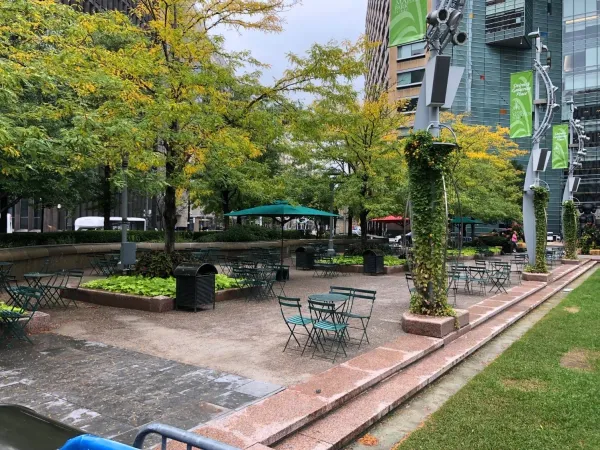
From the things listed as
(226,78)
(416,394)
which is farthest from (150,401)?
(226,78)

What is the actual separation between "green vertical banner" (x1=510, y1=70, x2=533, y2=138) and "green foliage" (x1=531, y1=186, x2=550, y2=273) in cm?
235

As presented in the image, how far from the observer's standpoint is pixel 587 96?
62.4m

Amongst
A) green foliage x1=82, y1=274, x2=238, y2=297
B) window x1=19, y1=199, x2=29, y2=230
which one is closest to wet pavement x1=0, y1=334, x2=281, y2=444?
green foliage x1=82, y1=274, x2=238, y2=297

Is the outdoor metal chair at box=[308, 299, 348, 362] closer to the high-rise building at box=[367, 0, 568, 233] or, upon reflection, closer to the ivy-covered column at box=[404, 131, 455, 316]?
the ivy-covered column at box=[404, 131, 455, 316]

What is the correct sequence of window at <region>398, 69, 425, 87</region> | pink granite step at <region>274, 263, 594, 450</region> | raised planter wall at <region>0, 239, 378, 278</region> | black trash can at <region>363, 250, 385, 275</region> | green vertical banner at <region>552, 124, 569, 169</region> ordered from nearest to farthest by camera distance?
pink granite step at <region>274, 263, 594, 450</region> → raised planter wall at <region>0, 239, 378, 278</region> → black trash can at <region>363, 250, 385, 275</region> → green vertical banner at <region>552, 124, 569, 169</region> → window at <region>398, 69, 425, 87</region>

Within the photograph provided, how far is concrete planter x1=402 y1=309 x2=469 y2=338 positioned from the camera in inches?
309

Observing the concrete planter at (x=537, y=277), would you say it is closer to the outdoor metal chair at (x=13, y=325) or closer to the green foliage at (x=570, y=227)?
the green foliage at (x=570, y=227)

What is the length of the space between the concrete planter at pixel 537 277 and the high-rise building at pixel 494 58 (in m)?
52.6

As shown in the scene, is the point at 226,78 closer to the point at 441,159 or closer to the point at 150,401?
the point at 441,159

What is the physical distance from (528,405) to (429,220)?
12.9ft

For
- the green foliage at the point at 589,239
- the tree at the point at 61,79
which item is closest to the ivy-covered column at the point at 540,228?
the tree at the point at 61,79

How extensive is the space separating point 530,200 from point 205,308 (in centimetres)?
1333

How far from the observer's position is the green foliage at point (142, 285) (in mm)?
10352

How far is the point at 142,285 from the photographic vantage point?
10.7 meters
